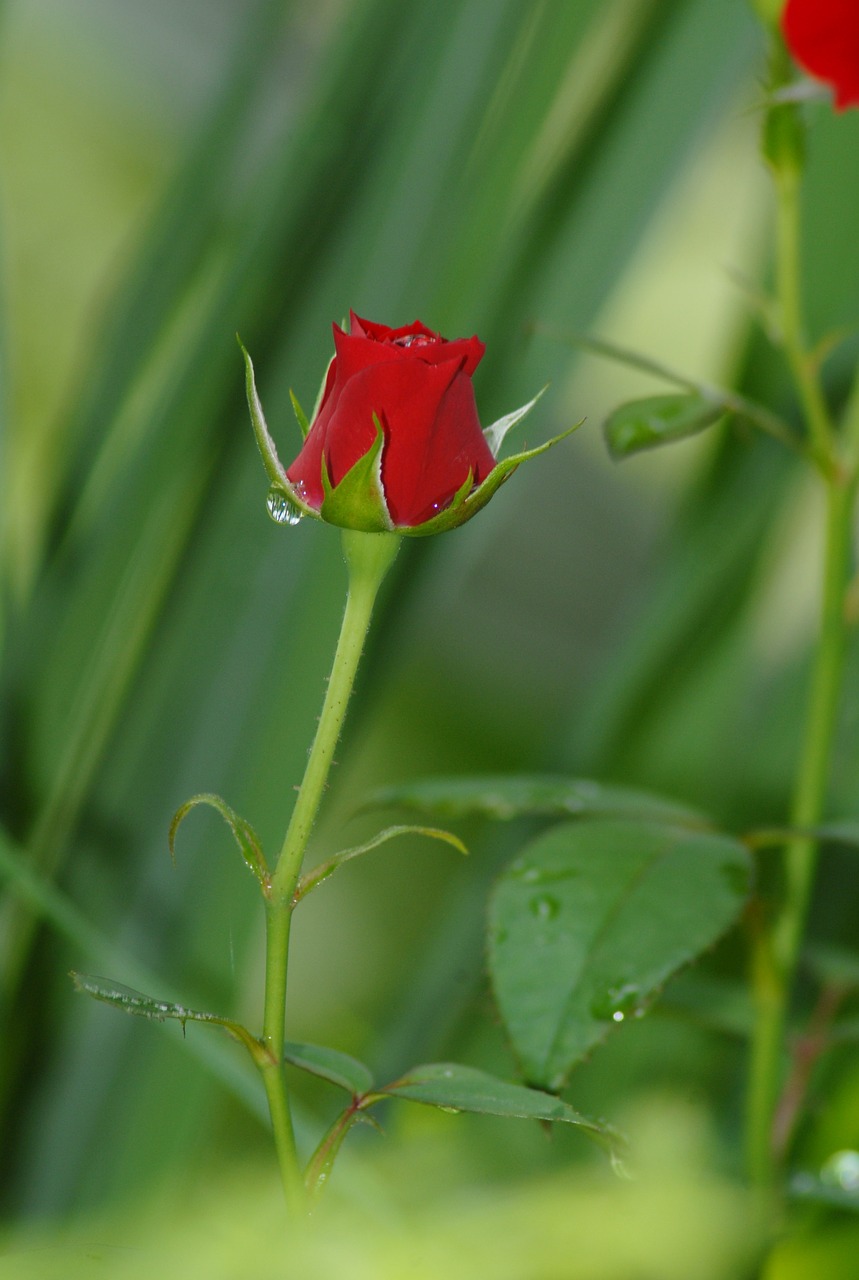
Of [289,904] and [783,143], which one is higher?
[783,143]

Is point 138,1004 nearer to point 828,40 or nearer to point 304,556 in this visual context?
point 828,40

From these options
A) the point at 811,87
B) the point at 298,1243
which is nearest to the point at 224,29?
the point at 811,87

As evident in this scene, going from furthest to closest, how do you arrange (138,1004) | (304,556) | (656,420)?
1. (304,556)
2. (656,420)
3. (138,1004)

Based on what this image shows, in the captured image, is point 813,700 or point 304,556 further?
point 304,556

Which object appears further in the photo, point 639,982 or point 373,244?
point 373,244

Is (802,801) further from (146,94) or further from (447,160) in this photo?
(146,94)

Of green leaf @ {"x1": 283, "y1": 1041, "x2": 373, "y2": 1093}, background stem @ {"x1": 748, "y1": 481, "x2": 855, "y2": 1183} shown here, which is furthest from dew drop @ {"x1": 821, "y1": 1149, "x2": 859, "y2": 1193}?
green leaf @ {"x1": 283, "y1": 1041, "x2": 373, "y2": 1093}

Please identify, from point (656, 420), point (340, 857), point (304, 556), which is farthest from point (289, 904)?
point (304, 556)
